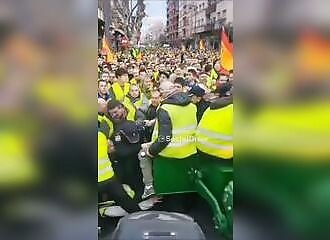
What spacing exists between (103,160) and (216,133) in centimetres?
44

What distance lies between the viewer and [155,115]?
2.02m

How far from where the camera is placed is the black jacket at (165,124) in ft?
6.63

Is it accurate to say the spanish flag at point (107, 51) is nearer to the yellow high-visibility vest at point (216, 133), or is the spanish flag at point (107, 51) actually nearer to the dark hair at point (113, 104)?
the dark hair at point (113, 104)

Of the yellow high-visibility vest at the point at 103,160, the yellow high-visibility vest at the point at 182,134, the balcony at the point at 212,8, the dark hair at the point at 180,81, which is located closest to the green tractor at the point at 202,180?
the yellow high-visibility vest at the point at 182,134

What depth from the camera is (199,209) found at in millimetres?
2061

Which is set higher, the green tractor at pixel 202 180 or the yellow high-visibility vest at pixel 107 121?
the yellow high-visibility vest at pixel 107 121
